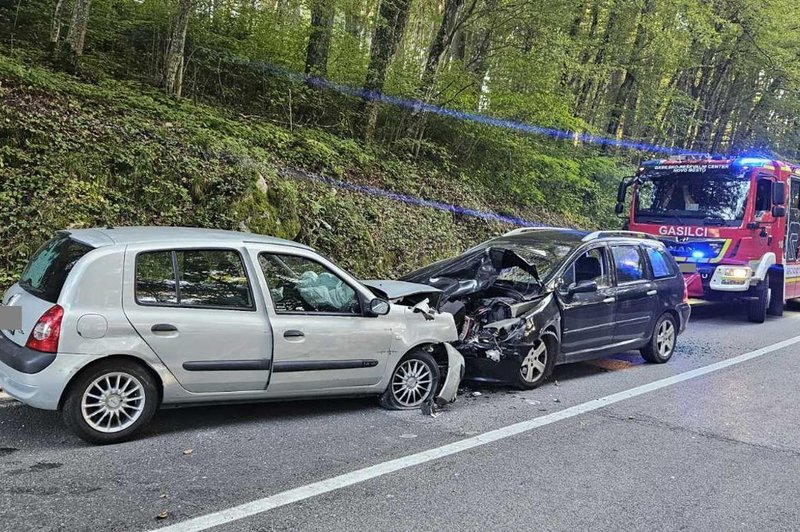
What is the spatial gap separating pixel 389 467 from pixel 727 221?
9322 mm

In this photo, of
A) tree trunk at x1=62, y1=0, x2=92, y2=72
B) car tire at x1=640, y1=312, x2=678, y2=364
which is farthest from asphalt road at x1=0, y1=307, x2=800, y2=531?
tree trunk at x1=62, y1=0, x2=92, y2=72

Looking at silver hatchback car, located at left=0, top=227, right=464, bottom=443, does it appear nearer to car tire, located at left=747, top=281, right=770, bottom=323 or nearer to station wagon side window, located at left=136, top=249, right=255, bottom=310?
station wagon side window, located at left=136, top=249, right=255, bottom=310

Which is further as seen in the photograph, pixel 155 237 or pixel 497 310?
pixel 497 310

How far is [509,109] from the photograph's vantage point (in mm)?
14773

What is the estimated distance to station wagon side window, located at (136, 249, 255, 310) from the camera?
4.45m

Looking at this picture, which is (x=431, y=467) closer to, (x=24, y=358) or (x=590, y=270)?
(x=24, y=358)

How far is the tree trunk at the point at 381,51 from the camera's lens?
1309 centimetres

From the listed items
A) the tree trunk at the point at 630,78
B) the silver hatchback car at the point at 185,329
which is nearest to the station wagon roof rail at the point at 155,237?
the silver hatchback car at the point at 185,329

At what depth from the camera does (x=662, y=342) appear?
323 inches

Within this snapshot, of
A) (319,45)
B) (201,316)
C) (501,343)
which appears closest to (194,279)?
(201,316)

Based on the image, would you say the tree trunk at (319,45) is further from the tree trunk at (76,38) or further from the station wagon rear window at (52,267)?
the station wagon rear window at (52,267)

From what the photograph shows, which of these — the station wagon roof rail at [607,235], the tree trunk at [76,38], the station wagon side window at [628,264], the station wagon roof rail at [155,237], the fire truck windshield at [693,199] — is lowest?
the station wagon roof rail at [155,237]

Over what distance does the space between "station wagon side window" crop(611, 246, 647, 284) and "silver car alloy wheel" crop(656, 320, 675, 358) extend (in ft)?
2.62

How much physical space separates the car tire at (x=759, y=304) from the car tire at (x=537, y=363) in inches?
275
